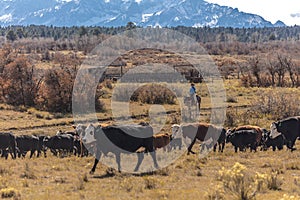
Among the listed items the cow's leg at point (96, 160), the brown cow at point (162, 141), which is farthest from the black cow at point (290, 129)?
the cow's leg at point (96, 160)

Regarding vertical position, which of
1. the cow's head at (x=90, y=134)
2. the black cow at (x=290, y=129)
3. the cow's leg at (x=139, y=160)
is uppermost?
the cow's head at (x=90, y=134)

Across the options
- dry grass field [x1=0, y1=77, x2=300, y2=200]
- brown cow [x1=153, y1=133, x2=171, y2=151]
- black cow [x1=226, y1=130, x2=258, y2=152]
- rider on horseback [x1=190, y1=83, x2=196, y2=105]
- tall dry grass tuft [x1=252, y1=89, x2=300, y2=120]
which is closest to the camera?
dry grass field [x1=0, y1=77, x2=300, y2=200]

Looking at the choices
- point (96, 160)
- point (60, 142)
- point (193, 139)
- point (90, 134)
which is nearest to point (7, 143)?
point (60, 142)

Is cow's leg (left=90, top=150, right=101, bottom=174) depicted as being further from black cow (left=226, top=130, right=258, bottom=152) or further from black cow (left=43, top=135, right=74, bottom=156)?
black cow (left=226, top=130, right=258, bottom=152)

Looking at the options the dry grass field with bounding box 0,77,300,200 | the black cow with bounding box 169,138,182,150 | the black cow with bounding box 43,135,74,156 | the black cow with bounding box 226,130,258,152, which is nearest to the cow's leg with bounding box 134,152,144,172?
the dry grass field with bounding box 0,77,300,200

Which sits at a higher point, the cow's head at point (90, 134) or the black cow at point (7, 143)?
the cow's head at point (90, 134)

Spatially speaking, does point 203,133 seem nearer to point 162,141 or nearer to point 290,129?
point 162,141

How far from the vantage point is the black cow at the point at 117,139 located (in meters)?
14.2

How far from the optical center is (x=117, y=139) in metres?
14.3

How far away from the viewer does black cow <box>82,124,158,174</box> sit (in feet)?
46.5

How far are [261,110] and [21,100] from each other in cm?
2014

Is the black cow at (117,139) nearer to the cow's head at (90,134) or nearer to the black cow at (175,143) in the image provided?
the cow's head at (90,134)

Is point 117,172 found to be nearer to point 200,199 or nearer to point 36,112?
point 200,199

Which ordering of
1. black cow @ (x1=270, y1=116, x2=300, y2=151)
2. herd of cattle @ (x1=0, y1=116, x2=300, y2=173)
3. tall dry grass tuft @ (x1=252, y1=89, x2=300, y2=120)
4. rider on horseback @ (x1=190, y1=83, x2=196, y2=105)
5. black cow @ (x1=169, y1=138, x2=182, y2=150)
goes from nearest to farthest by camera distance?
black cow @ (x1=270, y1=116, x2=300, y2=151) → herd of cattle @ (x1=0, y1=116, x2=300, y2=173) → black cow @ (x1=169, y1=138, x2=182, y2=150) → tall dry grass tuft @ (x1=252, y1=89, x2=300, y2=120) → rider on horseback @ (x1=190, y1=83, x2=196, y2=105)
